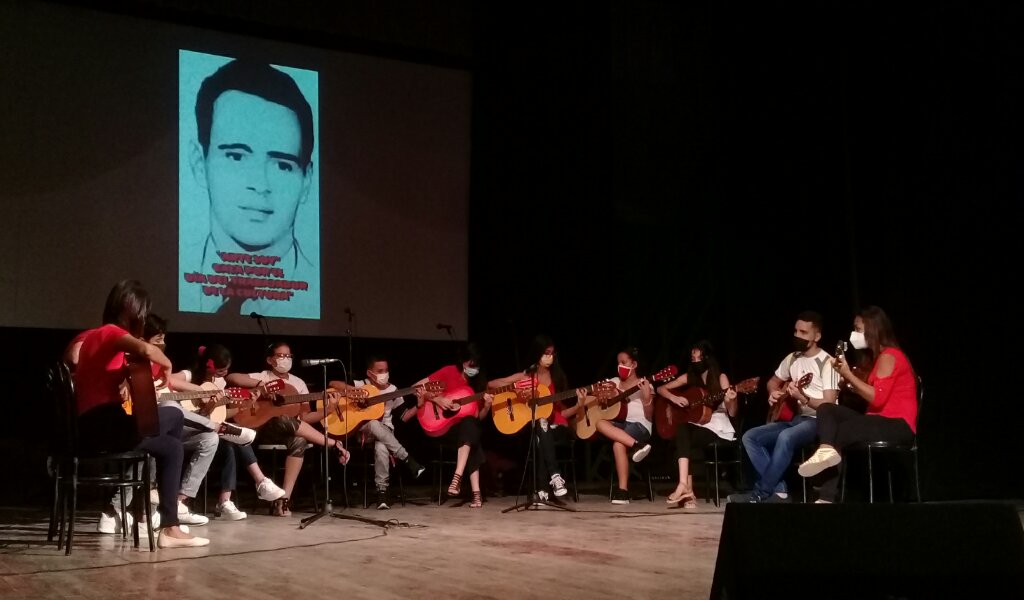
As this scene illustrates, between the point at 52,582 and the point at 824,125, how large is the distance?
596 cm

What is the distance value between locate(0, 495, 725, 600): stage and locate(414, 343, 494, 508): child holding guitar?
1053mm

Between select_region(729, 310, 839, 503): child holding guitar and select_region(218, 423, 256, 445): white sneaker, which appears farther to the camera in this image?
select_region(218, 423, 256, 445): white sneaker

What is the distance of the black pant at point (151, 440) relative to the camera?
175 inches

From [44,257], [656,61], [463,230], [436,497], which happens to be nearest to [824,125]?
[656,61]

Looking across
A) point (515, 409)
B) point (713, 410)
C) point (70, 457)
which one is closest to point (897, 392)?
point (713, 410)

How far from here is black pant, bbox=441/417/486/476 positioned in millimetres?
7184

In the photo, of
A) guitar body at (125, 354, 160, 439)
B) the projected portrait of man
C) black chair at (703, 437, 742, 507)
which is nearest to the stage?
guitar body at (125, 354, 160, 439)

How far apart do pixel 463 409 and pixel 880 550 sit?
5104 mm

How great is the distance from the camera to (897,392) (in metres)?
5.20

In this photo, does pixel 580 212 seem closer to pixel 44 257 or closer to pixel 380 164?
pixel 380 164

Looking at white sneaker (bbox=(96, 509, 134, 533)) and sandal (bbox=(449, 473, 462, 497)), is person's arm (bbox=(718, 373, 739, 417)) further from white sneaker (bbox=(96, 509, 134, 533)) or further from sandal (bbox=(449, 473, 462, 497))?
white sneaker (bbox=(96, 509, 134, 533))

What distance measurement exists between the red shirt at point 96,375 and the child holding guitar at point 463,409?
280 cm

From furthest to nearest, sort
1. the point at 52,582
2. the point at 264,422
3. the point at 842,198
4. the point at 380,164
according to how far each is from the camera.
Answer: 1. the point at 380,164
2. the point at 842,198
3. the point at 264,422
4. the point at 52,582

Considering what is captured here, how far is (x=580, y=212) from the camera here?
9.17 metres
